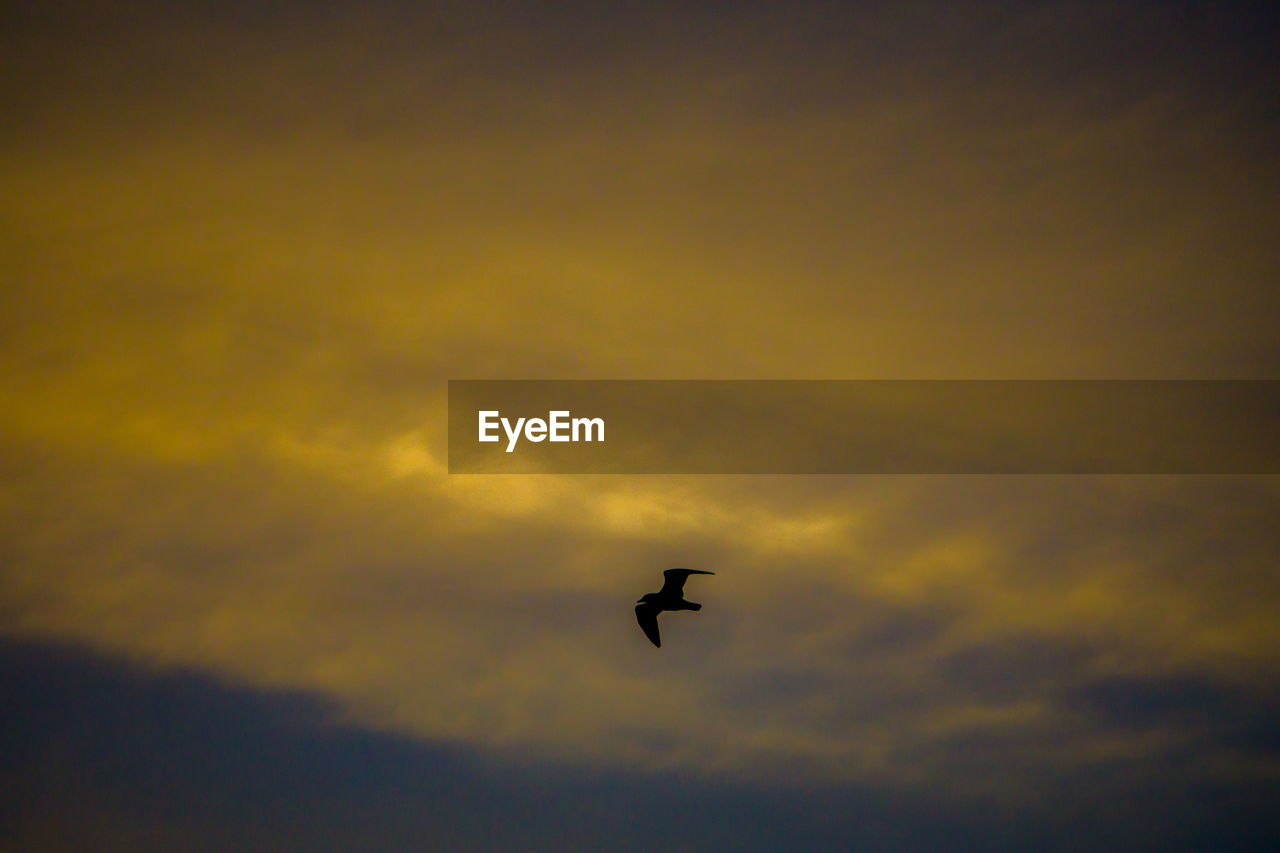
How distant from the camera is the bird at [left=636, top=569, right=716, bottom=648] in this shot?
5816cm

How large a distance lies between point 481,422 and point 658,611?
19.0 m

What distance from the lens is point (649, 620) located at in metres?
60.2

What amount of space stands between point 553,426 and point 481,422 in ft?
13.2

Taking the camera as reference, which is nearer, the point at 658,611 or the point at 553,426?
the point at 658,611

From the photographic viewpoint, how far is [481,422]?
73.4 meters

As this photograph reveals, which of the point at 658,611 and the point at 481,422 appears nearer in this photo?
the point at 658,611

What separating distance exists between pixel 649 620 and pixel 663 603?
173 cm

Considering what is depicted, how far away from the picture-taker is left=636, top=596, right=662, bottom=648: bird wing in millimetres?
59875

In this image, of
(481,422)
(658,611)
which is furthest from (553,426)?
(658,611)

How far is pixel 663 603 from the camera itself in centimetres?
5891

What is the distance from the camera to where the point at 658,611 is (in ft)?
195

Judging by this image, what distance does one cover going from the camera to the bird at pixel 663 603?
191ft

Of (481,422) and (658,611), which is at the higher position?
(481,422)

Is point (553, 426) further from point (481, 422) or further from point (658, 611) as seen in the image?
point (658, 611)
